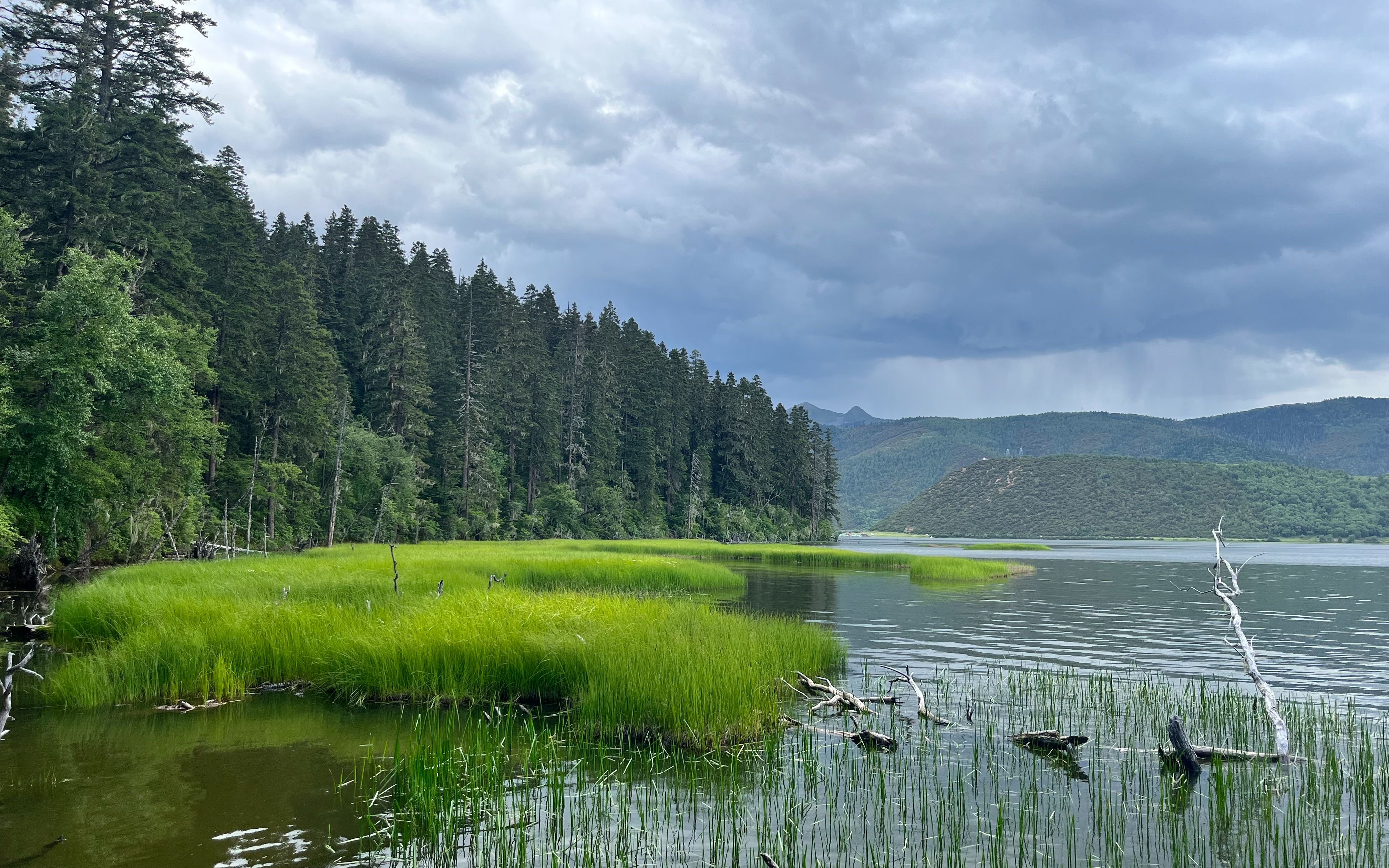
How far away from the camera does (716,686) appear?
11.2 metres

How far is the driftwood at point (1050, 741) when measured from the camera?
439 inches

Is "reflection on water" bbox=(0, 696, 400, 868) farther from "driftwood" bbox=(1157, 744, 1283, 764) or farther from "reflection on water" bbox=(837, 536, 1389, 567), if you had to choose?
"reflection on water" bbox=(837, 536, 1389, 567)

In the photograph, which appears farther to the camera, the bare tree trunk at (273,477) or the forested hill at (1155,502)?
the forested hill at (1155,502)

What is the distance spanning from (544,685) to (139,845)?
6.71 meters

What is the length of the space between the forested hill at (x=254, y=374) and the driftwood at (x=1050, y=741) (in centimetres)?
2771

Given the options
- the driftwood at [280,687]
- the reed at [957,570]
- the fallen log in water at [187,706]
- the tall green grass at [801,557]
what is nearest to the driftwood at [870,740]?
the driftwood at [280,687]

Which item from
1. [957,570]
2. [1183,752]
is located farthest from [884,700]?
[957,570]

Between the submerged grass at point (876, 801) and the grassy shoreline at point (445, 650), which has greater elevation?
the grassy shoreline at point (445, 650)

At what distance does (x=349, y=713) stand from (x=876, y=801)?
8.50 metres

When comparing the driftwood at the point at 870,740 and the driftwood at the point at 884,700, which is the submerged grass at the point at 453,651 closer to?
the driftwood at the point at 870,740

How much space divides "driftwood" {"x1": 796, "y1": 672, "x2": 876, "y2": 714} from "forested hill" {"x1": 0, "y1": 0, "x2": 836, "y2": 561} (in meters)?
24.0

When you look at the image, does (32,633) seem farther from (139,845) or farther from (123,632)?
(139,845)

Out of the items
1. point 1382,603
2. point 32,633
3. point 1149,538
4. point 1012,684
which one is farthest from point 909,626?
point 1149,538

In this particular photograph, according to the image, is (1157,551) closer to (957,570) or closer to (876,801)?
(957,570)
